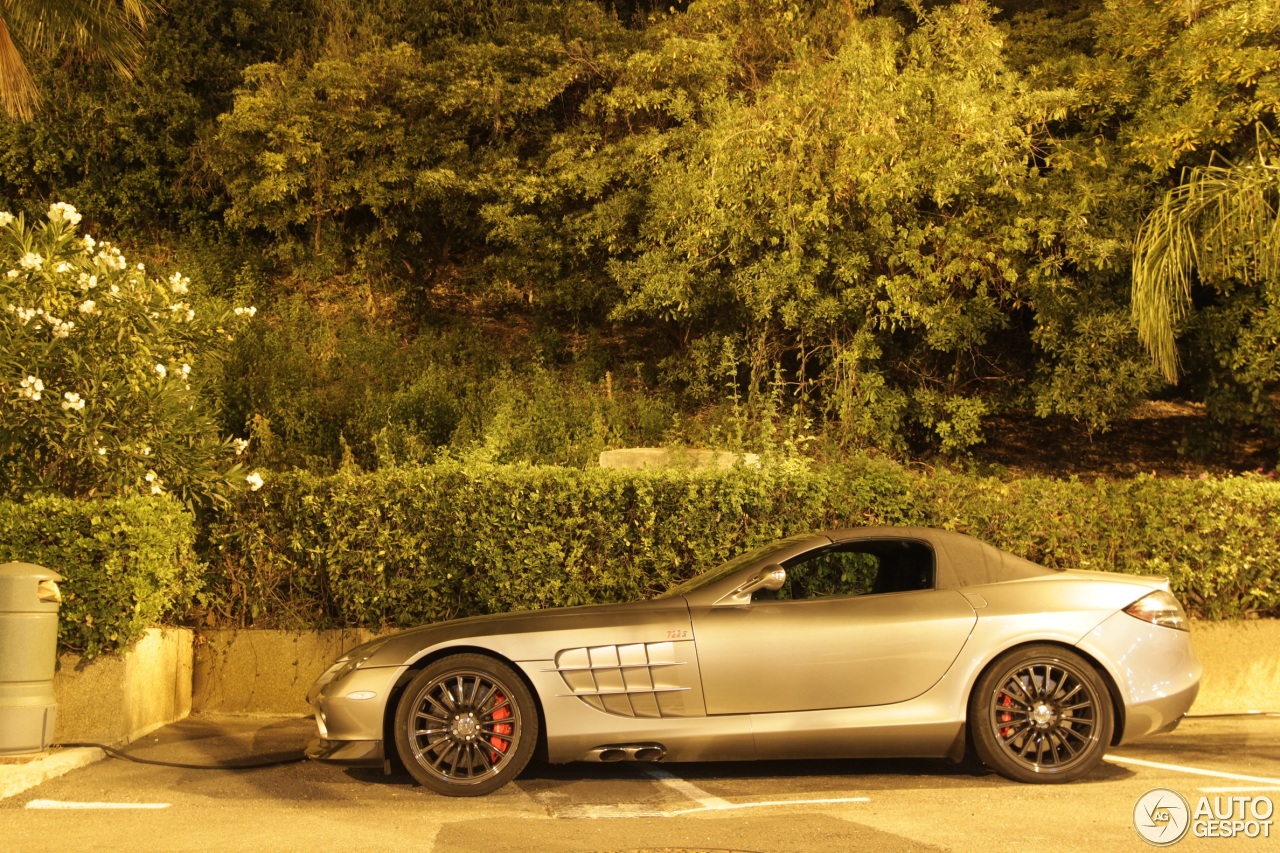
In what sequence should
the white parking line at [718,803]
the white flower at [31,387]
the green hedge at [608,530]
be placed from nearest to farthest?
→ the white parking line at [718,803], the white flower at [31,387], the green hedge at [608,530]

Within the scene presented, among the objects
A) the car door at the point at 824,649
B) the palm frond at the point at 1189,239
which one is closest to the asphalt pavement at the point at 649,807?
the car door at the point at 824,649

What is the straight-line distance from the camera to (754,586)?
6000 millimetres

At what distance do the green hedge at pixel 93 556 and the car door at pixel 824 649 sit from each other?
3663mm

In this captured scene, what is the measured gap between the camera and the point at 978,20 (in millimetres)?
13477

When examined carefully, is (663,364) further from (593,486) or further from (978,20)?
(593,486)

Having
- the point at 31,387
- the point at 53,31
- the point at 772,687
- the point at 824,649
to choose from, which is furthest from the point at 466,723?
the point at 53,31

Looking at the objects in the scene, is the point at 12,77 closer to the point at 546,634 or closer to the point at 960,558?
the point at 546,634

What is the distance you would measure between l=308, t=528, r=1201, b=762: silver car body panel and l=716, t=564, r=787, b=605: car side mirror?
0.02m

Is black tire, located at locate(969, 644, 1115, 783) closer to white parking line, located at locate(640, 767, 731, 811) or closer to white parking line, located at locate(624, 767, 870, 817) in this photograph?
white parking line, located at locate(624, 767, 870, 817)

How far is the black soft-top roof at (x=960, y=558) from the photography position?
6.16 meters

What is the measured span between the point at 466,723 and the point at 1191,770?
4.03 meters

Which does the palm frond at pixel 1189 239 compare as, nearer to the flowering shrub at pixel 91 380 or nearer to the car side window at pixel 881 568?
the car side window at pixel 881 568

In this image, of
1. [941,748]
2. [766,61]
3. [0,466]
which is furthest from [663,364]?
[941,748]

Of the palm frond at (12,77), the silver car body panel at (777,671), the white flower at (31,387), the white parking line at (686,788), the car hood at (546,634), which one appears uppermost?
the palm frond at (12,77)
